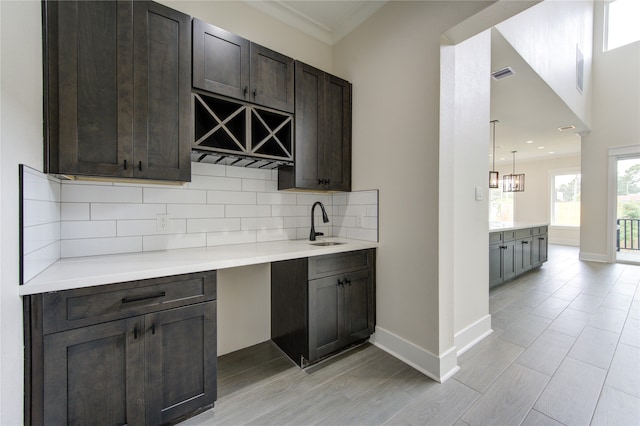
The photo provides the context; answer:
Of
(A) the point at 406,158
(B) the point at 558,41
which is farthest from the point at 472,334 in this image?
(B) the point at 558,41

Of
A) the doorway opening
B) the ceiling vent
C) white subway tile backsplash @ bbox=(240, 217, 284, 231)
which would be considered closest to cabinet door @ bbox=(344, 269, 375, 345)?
white subway tile backsplash @ bbox=(240, 217, 284, 231)

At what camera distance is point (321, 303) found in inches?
73.8

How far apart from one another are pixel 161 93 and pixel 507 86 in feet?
13.1

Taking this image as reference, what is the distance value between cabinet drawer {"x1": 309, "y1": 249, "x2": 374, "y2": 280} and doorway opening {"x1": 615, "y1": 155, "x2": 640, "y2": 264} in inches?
256

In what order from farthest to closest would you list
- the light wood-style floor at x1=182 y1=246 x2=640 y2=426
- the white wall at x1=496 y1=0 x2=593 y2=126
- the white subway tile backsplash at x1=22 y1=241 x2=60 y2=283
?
1. the white wall at x1=496 y1=0 x2=593 y2=126
2. the light wood-style floor at x1=182 y1=246 x2=640 y2=426
3. the white subway tile backsplash at x1=22 y1=241 x2=60 y2=283

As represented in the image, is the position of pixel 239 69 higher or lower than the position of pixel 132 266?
higher

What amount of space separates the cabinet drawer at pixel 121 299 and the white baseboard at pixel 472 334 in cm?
192

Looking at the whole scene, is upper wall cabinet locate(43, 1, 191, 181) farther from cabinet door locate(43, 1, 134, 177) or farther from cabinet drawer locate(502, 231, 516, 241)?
cabinet drawer locate(502, 231, 516, 241)

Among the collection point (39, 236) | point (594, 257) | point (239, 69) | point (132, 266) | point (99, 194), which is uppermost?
point (239, 69)

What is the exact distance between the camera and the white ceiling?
88.3 inches

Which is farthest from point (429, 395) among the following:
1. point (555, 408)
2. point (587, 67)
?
point (587, 67)

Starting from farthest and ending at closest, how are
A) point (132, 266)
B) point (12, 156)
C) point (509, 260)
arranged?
point (509, 260) → point (132, 266) → point (12, 156)

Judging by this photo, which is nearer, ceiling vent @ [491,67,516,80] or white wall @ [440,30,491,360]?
white wall @ [440,30,491,360]

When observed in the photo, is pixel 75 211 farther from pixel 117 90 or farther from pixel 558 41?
pixel 558 41
